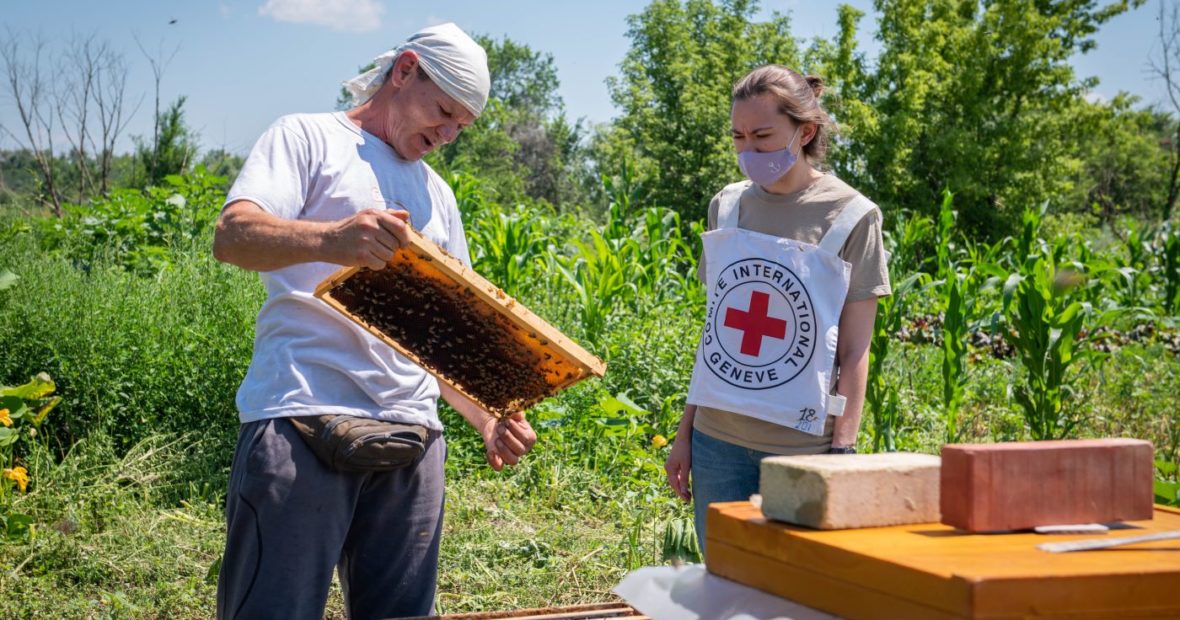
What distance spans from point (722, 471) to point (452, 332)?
90 centimetres

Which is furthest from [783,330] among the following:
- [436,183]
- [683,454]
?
[436,183]

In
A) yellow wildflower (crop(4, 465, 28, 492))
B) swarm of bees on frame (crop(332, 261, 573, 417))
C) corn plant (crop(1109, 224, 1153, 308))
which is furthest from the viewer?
corn plant (crop(1109, 224, 1153, 308))

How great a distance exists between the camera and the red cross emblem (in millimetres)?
2746

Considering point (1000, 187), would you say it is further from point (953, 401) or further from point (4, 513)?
point (4, 513)

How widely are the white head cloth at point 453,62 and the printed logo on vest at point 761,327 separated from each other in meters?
0.87

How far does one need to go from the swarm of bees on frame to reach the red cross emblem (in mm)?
610

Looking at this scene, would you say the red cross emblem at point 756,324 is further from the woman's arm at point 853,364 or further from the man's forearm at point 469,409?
the man's forearm at point 469,409

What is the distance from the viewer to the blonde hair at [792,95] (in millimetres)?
2812

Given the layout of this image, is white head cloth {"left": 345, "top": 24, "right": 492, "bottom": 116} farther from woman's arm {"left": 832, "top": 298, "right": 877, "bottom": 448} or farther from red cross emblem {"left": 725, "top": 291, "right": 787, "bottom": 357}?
woman's arm {"left": 832, "top": 298, "right": 877, "bottom": 448}

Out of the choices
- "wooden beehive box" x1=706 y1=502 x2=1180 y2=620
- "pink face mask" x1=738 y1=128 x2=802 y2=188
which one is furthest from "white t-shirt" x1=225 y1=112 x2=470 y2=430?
"wooden beehive box" x1=706 y1=502 x2=1180 y2=620

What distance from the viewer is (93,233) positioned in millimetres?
8820

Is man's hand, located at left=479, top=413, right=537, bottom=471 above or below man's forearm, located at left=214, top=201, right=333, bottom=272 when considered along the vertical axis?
below

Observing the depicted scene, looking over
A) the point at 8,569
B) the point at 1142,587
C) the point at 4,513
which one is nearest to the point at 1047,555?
the point at 1142,587

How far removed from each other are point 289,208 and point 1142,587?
1842mm
